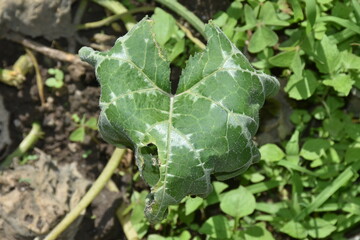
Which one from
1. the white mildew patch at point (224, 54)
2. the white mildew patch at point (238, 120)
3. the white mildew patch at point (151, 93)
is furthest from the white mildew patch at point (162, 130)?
the white mildew patch at point (224, 54)

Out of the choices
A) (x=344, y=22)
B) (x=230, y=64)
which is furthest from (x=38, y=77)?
(x=344, y=22)

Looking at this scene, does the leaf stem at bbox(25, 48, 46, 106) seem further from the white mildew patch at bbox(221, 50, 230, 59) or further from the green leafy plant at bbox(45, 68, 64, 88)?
the white mildew patch at bbox(221, 50, 230, 59)

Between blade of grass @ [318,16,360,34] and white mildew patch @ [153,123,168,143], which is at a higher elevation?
white mildew patch @ [153,123,168,143]

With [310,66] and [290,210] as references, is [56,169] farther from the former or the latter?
[310,66]

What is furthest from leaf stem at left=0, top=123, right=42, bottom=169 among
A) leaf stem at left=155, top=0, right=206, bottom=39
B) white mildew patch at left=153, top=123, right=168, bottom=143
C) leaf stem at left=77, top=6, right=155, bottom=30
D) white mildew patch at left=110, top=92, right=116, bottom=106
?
white mildew patch at left=153, top=123, right=168, bottom=143

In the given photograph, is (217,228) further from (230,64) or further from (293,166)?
(230,64)

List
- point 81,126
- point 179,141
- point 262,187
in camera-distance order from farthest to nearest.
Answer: point 81,126 → point 262,187 → point 179,141
